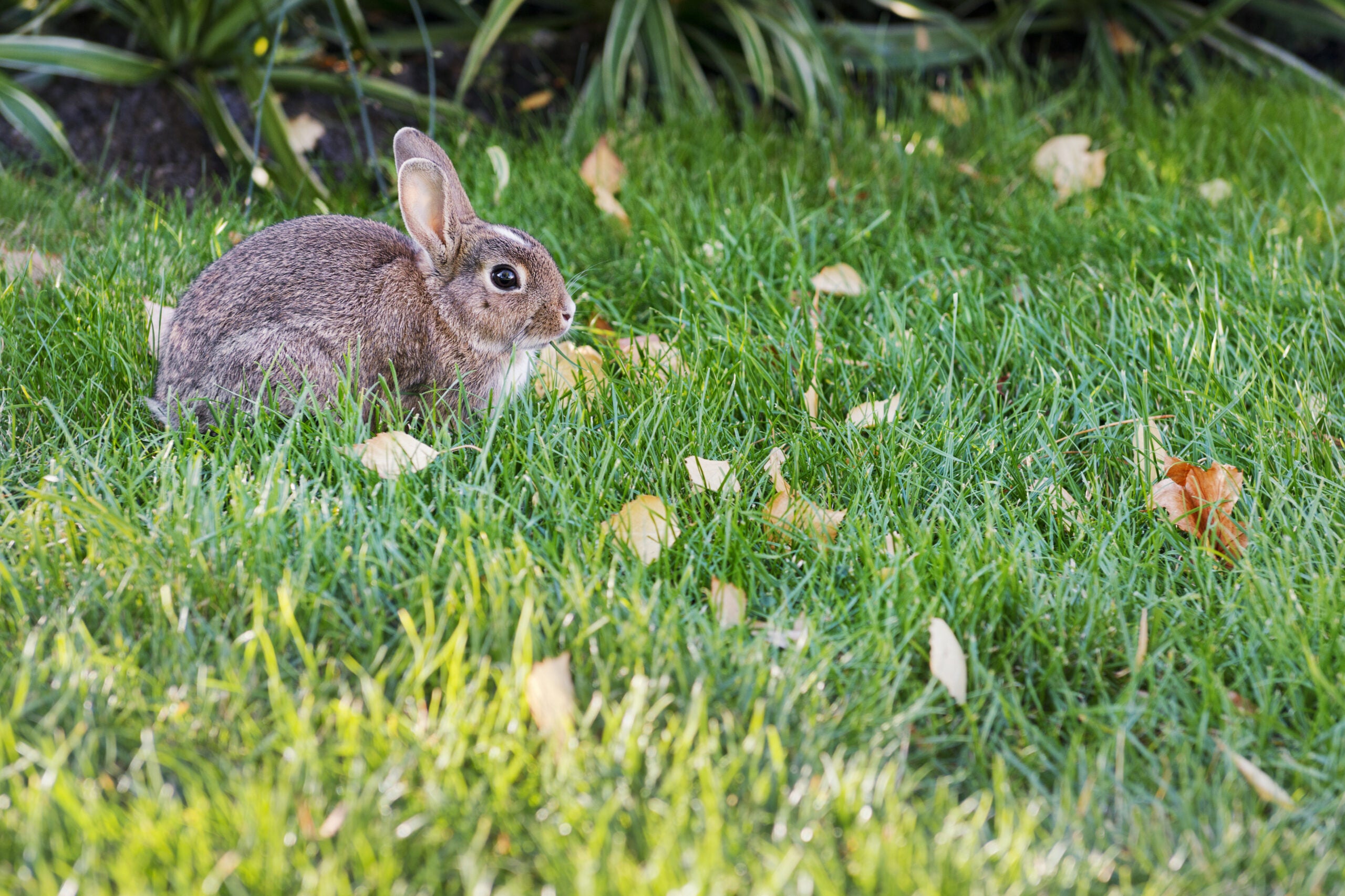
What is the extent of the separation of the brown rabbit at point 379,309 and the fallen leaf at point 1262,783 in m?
1.84

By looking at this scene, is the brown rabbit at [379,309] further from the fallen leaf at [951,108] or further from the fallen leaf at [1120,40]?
the fallen leaf at [1120,40]

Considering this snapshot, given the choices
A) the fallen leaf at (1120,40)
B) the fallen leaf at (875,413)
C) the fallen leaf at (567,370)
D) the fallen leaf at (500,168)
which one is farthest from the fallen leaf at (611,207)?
the fallen leaf at (1120,40)

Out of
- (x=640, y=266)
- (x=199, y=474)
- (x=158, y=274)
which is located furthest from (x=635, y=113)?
(x=199, y=474)

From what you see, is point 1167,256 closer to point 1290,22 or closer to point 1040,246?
point 1040,246

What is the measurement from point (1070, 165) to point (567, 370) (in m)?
2.38

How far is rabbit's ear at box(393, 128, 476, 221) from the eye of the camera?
3.00 metres

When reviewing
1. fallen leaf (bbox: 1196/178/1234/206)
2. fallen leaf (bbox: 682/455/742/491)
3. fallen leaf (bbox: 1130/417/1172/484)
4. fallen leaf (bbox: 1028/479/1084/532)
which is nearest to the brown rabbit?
fallen leaf (bbox: 682/455/742/491)

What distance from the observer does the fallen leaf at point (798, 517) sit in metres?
2.54

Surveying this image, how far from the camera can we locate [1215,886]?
5.73 feet

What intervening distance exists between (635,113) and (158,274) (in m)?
2.16

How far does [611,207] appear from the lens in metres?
4.07

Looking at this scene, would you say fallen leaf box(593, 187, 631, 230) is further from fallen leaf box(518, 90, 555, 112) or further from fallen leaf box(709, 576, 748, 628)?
fallen leaf box(709, 576, 748, 628)

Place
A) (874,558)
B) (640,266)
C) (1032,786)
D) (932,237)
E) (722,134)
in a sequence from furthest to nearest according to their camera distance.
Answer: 1. (722,134)
2. (932,237)
3. (640,266)
4. (874,558)
5. (1032,786)

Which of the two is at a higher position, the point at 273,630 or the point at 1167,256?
the point at 273,630
